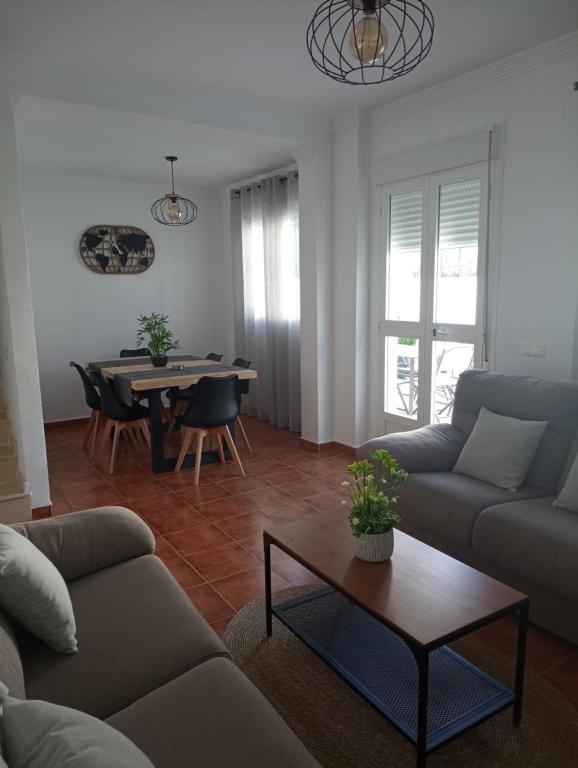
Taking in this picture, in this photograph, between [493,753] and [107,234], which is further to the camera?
[107,234]

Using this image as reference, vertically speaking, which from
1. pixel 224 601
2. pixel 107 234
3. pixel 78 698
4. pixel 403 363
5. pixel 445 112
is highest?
pixel 445 112

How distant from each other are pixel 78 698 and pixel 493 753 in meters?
1.26

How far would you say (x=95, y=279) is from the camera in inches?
246

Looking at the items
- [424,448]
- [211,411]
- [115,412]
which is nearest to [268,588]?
[424,448]

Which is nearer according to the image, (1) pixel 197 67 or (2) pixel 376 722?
(2) pixel 376 722

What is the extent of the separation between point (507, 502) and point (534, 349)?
1.27 metres

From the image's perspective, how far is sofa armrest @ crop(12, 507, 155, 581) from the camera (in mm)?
1980

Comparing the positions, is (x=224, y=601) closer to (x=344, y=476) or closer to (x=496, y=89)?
(x=344, y=476)

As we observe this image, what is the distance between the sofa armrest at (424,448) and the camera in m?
3.01

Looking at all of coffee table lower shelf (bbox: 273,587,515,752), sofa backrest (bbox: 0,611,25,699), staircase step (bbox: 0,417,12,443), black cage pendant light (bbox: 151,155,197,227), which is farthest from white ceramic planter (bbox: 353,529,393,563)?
black cage pendant light (bbox: 151,155,197,227)

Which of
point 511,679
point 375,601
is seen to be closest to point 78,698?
point 375,601

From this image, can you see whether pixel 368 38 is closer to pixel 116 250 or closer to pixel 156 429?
pixel 156 429

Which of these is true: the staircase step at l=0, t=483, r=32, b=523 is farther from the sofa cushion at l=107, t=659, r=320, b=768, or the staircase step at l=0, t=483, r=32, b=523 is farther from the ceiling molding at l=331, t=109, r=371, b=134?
the ceiling molding at l=331, t=109, r=371, b=134

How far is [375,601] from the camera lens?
5.80 ft
